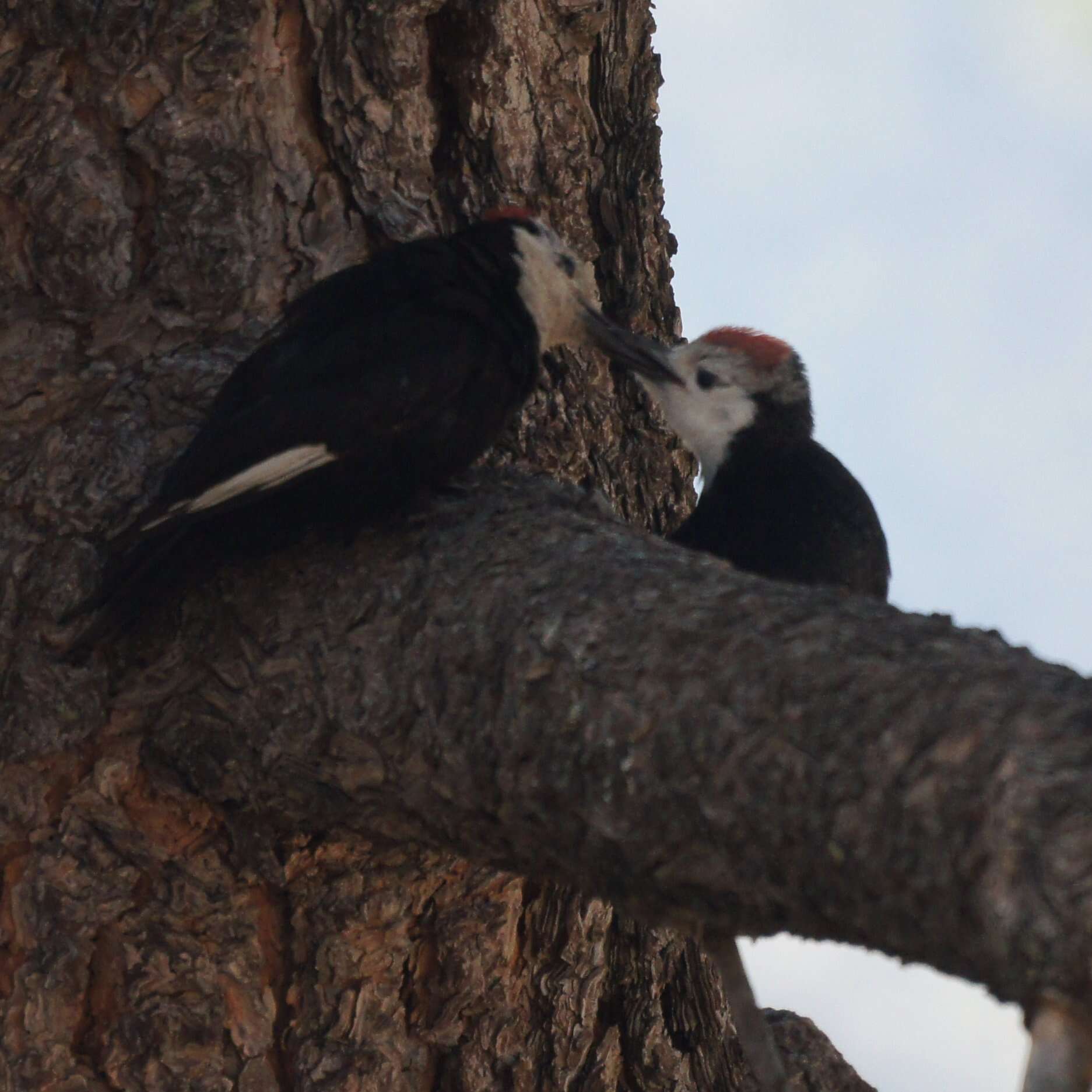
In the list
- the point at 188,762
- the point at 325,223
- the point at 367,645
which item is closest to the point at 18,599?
the point at 188,762

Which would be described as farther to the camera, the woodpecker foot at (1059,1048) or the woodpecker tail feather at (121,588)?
the woodpecker tail feather at (121,588)

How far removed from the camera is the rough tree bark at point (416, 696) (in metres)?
1.70

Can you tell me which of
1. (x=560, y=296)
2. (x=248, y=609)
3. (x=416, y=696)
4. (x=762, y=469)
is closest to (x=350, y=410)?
(x=248, y=609)

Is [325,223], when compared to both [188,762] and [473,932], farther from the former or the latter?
[473,932]

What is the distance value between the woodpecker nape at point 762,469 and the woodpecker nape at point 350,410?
1.89 feet

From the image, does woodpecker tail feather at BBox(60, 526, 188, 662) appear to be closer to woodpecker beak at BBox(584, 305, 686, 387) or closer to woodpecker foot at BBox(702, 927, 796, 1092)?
woodpecker foot at BBox(702, 927, 796, 1092)

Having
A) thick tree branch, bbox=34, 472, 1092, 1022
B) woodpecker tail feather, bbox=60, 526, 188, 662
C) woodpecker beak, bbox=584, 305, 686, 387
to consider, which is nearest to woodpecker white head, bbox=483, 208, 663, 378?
woodpecker beak, bbox=584, 305, 686, 387

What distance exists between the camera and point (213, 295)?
108 inches

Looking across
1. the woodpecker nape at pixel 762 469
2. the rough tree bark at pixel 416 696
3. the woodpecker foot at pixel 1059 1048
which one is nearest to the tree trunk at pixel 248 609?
the rough tree bark at pixel 416 696

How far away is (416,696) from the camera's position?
215 cm

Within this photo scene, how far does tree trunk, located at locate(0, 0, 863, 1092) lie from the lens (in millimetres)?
2416

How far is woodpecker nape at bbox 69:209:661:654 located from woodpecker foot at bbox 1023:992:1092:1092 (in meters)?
1.19

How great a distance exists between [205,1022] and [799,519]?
1.30 m

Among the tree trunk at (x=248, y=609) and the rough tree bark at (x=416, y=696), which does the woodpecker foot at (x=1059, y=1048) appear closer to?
the rough tree bark at (x=416, y=696)
